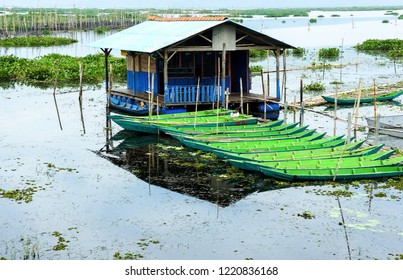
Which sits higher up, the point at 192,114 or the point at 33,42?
the point at 33,42

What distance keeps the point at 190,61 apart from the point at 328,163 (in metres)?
9.90

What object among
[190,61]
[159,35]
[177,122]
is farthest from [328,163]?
[159,35]

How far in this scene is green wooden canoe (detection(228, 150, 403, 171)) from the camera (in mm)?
16328

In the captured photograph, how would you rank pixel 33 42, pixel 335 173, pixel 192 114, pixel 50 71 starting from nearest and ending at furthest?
pixel 335 173 < pixel 192 114 < pixel 50 71 < pixel 33 42

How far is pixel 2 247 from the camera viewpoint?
12.5 meters

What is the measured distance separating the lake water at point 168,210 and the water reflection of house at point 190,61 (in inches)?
134

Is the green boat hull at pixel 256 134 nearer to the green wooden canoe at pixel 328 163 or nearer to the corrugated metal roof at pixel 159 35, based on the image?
the green wooden canoe at pixel 328 163

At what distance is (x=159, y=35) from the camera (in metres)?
24.9

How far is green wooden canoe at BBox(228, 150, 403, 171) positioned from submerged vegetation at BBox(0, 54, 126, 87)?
67.0 feet

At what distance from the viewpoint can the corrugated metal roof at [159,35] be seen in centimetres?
2319

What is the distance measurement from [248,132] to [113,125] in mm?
6503

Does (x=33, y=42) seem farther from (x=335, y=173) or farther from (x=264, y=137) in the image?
(x=335, y=173)

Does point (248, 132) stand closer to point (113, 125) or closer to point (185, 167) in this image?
point (185, 167)
